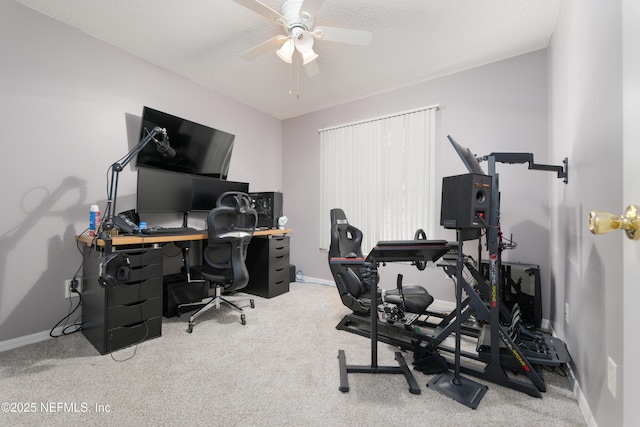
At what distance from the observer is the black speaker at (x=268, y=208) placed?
3.74m

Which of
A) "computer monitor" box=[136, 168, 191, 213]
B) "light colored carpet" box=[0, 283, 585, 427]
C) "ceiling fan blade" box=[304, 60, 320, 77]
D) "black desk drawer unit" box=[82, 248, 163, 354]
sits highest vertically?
"ceiling fan blade" box=[304, 60, 320, 77]

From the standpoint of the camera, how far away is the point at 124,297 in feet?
6.88

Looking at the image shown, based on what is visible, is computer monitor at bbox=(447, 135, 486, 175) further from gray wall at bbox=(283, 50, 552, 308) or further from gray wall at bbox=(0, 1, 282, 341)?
gray wall at bbox=(0, 1, 282, 341)

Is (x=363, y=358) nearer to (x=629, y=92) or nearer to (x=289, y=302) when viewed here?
(x=289, y=302)

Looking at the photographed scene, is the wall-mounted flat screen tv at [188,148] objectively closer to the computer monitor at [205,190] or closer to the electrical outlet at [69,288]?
the computer monitor at [205,190]

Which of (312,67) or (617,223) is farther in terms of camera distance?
(312,67)

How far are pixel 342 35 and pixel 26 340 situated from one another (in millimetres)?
3551

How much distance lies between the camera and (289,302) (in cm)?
327

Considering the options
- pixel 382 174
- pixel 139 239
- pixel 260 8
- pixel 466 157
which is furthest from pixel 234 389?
pixel 382 174

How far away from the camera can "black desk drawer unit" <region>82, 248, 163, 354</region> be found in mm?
2025

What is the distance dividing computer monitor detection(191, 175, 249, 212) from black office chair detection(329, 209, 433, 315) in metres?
1.64

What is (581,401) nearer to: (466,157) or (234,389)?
(466,157)

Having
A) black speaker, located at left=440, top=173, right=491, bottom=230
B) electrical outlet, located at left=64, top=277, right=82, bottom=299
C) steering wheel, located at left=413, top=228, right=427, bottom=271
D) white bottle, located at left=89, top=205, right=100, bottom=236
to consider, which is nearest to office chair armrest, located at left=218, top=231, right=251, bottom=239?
white bottle, located at left=89, top=205, right=100, bottom=236

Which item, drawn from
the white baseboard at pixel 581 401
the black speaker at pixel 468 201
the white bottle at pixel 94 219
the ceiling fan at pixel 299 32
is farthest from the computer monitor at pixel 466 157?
the white bottle at pixel 94 219
